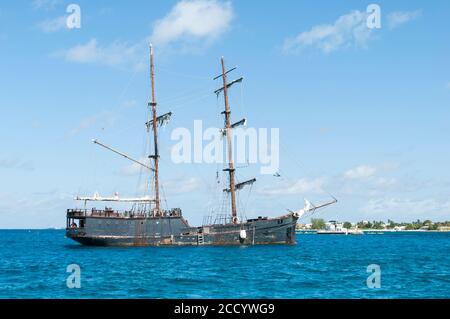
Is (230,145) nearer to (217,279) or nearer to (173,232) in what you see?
(173,232)

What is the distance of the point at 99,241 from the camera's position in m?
62.1

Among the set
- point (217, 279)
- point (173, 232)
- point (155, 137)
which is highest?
point (155, 137)

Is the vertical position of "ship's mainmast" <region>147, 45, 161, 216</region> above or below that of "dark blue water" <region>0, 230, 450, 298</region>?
above

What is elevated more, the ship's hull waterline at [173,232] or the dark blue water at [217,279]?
the ship's hull waterline at [173,232]

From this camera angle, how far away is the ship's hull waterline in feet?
202

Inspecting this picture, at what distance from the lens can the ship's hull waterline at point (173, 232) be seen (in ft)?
202

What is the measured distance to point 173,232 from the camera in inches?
2525

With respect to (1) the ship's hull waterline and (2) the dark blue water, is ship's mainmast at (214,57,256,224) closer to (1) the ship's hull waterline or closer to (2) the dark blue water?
(1) the ship's hull waterline

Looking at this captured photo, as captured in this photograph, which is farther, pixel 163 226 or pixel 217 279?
pixel 163 226

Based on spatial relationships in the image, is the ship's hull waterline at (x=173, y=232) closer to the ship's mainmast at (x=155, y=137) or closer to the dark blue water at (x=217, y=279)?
the ship's mainmast at (x=155, y=137)

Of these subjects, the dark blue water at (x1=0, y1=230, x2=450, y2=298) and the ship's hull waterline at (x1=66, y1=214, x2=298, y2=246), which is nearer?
the dark blue water at (x1=0, y1=230, x2=450, y2=298)

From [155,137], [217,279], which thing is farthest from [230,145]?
[217,279]
